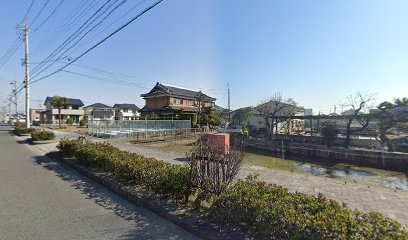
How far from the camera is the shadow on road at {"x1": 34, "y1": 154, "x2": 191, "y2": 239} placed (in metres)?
3.99

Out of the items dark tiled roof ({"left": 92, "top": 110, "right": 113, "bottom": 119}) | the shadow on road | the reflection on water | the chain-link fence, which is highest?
dark tiled roof ({"left": 92, "top": 110, "right": 113, "bottom": 119})

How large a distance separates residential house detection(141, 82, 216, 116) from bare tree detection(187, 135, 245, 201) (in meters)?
28.4

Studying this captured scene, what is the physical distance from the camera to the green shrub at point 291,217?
2623mm

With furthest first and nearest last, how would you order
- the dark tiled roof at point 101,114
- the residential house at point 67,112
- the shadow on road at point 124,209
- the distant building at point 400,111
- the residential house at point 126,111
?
the residential house at point 126,111
the residential house at point 67,112
the dark tiled roof at point 101,114
the distant building at point 400,111
the shadow on road at point 124,209

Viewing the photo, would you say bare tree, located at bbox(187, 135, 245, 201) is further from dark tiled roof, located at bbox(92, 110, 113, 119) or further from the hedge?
dark tiled roof, located at bbox(92, 110, 113, 119)

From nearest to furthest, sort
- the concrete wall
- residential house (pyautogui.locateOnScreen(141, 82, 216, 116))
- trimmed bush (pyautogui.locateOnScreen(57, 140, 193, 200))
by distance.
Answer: trimmed bush (pyautogui.locateOnScreen(57, 140, 193, 200)) < the concrete wall < residential house (pyautogui.locateOnScreen(141, 82, 216, 116))

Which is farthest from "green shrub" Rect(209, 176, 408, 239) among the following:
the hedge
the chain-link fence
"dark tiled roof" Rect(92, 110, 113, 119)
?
"dark tiled roof" Rect(92, 110, 113, 119)

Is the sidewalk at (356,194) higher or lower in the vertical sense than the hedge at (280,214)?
lower

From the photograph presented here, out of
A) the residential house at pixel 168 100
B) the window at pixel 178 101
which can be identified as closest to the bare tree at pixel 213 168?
the residential house at pixel 168 100

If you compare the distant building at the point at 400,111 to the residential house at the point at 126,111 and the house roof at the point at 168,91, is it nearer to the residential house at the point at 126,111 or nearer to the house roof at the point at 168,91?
the house roof at the point at 168,91

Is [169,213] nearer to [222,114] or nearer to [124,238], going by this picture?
[124,238]

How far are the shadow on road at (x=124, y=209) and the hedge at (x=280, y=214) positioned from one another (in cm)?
69

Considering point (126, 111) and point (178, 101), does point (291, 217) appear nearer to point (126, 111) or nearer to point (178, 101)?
point (178, 101)

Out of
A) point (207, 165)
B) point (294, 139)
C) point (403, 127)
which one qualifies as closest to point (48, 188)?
point (207, 165)
